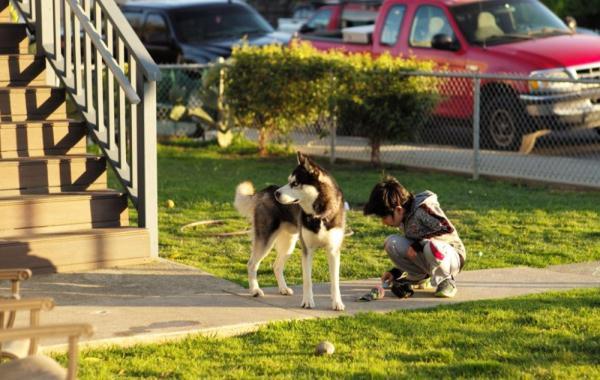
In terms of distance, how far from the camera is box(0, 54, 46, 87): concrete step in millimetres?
10547

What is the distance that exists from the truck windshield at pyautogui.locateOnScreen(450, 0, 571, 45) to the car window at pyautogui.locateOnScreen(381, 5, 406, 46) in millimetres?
926

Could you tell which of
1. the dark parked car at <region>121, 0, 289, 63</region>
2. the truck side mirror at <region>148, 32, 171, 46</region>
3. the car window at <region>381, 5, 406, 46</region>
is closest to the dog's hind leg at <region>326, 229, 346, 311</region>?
the car window at <region>381, 5, 406, 46</region>

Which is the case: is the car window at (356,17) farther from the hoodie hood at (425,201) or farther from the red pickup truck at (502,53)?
the hoodie hood at (425,201)

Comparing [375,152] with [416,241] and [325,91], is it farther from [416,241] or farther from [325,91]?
[416,241]

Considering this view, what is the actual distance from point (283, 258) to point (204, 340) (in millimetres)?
1485

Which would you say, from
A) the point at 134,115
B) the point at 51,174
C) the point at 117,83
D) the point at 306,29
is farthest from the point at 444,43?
the point at 51,174

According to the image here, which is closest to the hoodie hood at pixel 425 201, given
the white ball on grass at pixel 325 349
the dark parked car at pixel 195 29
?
the white ball on grass at pixel 325 349

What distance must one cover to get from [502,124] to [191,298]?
8.40m

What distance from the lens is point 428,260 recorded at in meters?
8.21

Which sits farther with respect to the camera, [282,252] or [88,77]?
[88,77]

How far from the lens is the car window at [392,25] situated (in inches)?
698

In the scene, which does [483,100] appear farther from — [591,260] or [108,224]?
[108,224]

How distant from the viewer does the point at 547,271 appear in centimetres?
912

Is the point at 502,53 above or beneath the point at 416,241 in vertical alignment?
beneath
